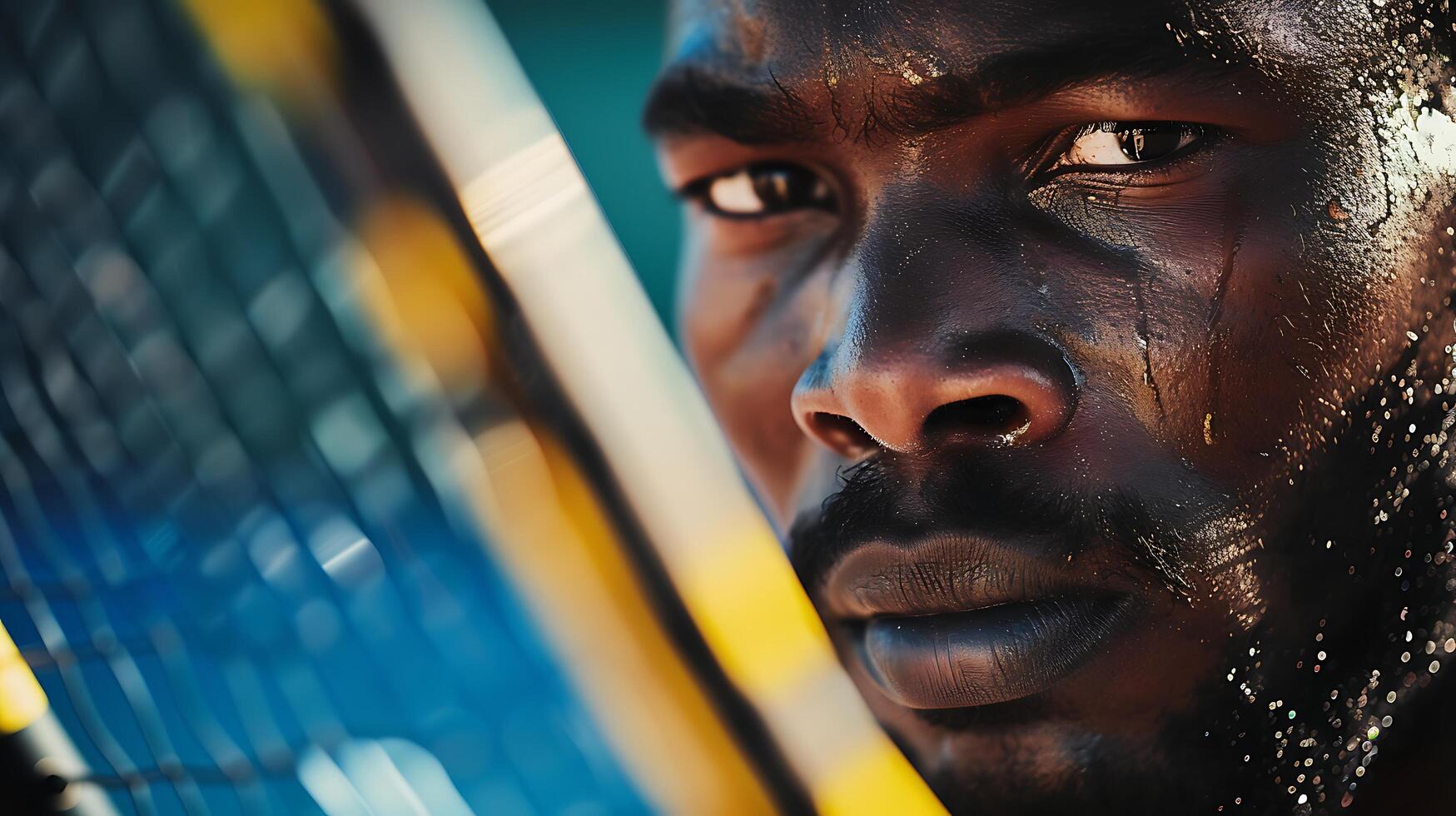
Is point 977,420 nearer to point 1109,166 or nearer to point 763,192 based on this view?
point 1109,166

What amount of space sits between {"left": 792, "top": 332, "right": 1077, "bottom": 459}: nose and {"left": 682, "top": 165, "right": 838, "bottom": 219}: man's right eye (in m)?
0.20

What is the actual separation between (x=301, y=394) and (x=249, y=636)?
0.15m

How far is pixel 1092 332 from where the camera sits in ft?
2.30

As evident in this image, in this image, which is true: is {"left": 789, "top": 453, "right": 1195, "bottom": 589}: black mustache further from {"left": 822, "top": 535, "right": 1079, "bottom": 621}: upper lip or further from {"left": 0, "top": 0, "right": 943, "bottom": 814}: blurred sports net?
{"left": 0, "top": 0, "right": 943, "bottom": 814}: blurred sports net

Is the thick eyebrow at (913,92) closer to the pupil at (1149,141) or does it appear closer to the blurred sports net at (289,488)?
the pupil at (1149,141)

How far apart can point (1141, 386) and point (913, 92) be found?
0.21 meters

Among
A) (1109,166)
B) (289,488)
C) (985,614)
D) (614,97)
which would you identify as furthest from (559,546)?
(614,97)

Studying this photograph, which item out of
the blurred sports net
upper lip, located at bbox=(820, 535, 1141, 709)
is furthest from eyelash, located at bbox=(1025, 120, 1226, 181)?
the blurred sports net

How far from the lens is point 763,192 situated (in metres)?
0.92

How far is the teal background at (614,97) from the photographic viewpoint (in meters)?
2.19

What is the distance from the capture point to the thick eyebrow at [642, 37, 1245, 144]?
2.25 feet

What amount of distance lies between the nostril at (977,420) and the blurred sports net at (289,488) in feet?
0.69

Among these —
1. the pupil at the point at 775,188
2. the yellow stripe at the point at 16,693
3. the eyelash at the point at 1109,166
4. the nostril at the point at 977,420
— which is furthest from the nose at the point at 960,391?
the yellow stripe at the point at 16,693

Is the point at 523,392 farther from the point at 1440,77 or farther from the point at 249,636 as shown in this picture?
the point at 1440,77
